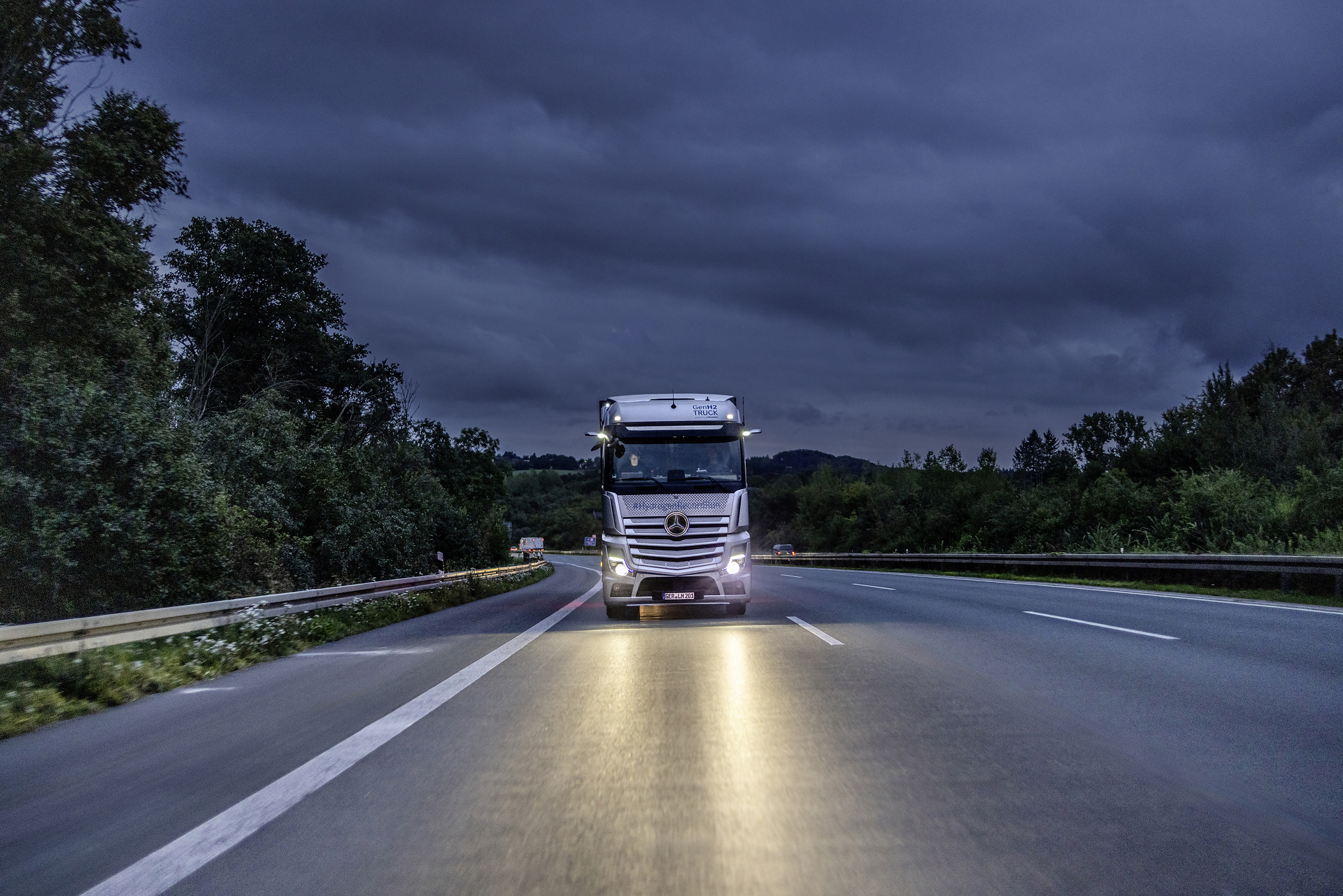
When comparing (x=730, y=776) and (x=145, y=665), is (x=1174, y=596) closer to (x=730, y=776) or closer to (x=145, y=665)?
(x=730, y=776)

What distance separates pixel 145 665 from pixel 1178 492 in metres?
32.1

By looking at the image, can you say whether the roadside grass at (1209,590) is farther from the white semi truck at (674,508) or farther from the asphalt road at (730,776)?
the white semi truck at (674,508)

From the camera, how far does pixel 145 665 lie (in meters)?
8.96

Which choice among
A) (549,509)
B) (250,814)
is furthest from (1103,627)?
(549,509)

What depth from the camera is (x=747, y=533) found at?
575 inches

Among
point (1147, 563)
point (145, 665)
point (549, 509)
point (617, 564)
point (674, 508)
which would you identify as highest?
point (549, 509)

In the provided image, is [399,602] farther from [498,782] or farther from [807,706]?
[498,782]

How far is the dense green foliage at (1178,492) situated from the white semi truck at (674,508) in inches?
41.5

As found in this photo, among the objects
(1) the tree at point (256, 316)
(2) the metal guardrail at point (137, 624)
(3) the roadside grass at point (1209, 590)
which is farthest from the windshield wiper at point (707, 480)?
(1) the tree at point (256, 316)

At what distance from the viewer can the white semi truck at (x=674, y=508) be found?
14.3m

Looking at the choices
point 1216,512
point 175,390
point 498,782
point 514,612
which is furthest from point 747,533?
point 175,390

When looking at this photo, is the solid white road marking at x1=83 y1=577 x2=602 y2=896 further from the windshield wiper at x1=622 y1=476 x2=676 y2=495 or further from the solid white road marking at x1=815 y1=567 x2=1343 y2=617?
the solid white road marking at x1=815 y1=567 x2=1343 y2=617

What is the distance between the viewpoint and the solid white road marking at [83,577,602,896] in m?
3.54

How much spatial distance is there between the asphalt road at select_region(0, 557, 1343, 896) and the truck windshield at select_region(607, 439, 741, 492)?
4.96 meters
